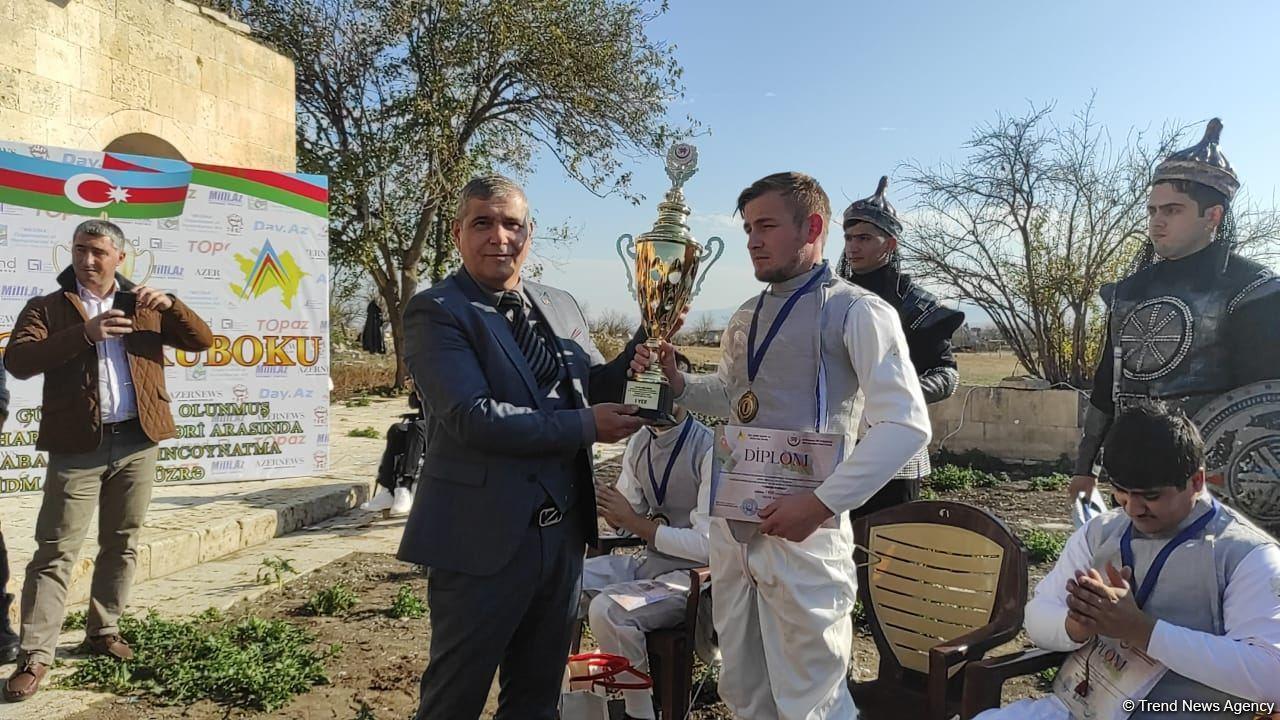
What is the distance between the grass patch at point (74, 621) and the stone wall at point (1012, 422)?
808 centimetres

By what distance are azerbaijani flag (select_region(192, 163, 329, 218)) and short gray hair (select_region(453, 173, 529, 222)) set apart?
622 centimetres

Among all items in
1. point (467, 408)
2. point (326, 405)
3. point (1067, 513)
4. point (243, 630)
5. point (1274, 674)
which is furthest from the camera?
point (326, 405)

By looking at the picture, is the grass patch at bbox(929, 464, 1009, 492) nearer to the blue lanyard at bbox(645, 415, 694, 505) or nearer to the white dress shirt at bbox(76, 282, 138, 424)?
the blue lanyard at bbox(645, 415, 694, 505)

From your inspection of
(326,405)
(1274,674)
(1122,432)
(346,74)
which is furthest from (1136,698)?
(346,74)

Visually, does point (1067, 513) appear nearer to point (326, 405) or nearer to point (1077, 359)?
point (1077, 359)

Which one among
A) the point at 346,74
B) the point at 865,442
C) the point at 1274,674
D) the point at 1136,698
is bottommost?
the point at 1136,698

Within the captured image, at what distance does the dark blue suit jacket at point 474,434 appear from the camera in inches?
86.0

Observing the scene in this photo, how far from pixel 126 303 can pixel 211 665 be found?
1733 millimetres

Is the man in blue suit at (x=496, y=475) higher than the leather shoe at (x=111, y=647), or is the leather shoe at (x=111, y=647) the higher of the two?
the man in blue suit at (x=496, y=475)

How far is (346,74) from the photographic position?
1617 centimetres

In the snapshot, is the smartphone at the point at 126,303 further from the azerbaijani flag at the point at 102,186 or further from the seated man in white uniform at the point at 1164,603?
the seated man in white uniform at the point at 1164,603

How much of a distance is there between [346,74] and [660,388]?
621 inches

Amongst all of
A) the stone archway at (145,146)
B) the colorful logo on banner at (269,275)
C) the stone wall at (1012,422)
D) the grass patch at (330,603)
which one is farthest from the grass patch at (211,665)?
the stone wall at (1012,422)

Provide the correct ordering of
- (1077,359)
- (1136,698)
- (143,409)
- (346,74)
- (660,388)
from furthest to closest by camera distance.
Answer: (346,74), (1077,359), (143,409), (660,388), (1136,698)
